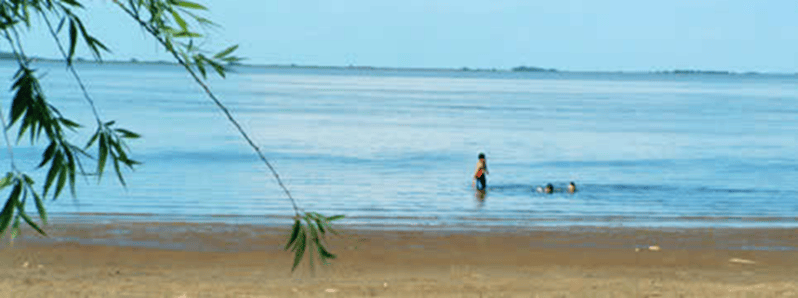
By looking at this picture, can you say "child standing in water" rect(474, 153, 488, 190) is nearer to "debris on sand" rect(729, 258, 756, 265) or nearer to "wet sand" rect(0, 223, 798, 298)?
"wet sand" rect(0, 223, 798, 298)

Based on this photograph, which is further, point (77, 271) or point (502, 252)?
point (502, 252)

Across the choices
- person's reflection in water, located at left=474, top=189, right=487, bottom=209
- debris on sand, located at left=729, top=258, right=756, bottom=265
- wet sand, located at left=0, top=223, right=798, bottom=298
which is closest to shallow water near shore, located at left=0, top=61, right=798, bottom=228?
person's reflection in water, located at left=474, top=189, right=487, bottom=209

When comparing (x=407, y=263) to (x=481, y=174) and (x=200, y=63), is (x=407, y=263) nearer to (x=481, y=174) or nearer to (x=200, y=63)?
(x=200, y=63)

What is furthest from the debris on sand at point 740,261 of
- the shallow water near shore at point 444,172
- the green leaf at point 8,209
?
the green leaf at point 8,209

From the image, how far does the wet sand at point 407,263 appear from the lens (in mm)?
14055

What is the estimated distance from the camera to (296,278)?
15359mm

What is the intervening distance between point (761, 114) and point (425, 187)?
77.8 m

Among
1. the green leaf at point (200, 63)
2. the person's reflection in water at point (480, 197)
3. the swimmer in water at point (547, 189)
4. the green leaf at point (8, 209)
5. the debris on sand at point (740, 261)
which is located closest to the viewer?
the green leaf at point (8, 209)

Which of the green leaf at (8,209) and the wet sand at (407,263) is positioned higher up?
the green leaf at (8,209)

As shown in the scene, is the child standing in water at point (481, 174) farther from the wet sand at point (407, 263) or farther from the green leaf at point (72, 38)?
the green leaf at point (72, 38)

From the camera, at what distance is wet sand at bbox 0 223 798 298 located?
14.1m

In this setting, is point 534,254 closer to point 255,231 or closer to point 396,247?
point 396,247

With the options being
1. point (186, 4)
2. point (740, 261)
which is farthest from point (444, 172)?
point (186, 4)

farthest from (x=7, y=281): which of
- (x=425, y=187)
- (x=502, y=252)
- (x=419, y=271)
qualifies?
(x=425, y=187)
